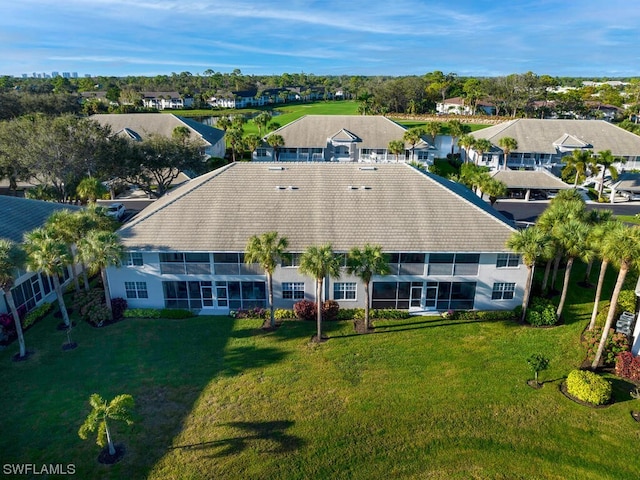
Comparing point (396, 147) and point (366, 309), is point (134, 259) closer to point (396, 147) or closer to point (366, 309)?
point (366, 309)

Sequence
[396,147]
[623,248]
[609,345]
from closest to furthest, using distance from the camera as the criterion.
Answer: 1. [623,248]
2. [609,345]
3. [396,147]

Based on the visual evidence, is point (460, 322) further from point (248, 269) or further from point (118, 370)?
point (118, 370)

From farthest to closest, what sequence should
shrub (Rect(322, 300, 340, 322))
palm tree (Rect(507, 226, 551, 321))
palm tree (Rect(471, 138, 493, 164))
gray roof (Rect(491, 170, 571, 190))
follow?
palm tree (Rect(471, 138, 493, 164)) → gray roof (Rect(491, 170, 571, 190)) → shrub (Rect(322, 300, 340, 322)) → palm tree (Rect(507, 226, 551, 321))

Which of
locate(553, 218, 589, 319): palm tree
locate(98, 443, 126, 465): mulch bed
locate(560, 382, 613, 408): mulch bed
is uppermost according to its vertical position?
locate(553, 218, 589, 319): palm tree

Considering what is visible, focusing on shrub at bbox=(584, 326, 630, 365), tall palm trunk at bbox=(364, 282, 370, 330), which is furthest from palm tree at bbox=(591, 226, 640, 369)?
tall palm trunk at bbox=(364, 282, 370, 330)

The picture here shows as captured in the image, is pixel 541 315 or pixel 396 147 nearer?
pixel 541 315

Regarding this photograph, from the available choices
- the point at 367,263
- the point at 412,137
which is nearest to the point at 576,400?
the point at 367,263

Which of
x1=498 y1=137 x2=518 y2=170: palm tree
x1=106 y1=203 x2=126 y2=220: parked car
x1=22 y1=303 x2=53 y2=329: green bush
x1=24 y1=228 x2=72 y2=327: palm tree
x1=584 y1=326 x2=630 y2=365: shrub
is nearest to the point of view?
x1=584 y1=326 x2=630 y2=365: shrub

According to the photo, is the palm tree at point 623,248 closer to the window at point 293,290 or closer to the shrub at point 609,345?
the shrub at point 609,345

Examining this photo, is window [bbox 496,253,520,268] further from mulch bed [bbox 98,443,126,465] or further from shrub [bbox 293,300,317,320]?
mulch bed [bbox 98,443,126,465]
